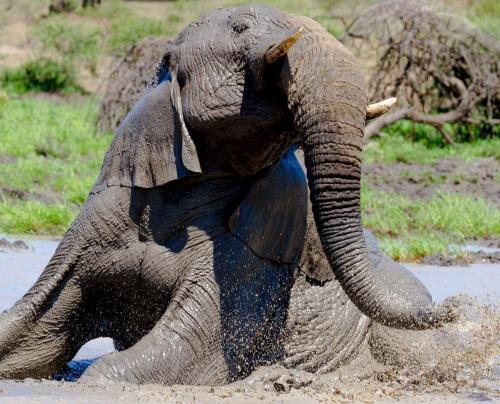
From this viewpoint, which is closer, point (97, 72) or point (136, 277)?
point (136, 277)

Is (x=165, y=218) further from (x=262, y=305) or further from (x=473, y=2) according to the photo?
(x=473, y=2)

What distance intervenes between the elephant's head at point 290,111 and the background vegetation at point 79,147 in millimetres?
3765

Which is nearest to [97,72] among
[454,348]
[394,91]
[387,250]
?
[394,91]

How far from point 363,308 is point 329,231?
0.27 meters

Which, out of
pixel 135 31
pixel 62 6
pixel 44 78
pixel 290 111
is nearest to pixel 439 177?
pixel 290 111

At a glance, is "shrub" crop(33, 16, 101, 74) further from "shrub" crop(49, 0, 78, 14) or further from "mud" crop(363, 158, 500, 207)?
"mud" crop(363, 158, 500, 207)

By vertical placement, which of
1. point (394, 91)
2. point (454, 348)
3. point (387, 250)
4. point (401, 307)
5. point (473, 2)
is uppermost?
point (401, 307)

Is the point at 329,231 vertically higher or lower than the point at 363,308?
higher

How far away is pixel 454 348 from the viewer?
481cm

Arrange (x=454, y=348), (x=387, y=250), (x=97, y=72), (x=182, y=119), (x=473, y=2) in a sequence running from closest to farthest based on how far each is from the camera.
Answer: (x=182, y=119), (x=454, y=348), (x=387, y=250), (x=97, y=72), (x=473, y=2)

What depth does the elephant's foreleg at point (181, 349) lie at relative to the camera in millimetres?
4215

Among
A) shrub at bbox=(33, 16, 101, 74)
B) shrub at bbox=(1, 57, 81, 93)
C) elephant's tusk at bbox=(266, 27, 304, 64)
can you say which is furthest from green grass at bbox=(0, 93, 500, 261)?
shrub at bbox=(33, 16, 101, 74)

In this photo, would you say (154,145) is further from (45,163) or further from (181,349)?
(45,163)

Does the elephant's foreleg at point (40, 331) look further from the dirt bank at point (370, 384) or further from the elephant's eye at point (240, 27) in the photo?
the elephant's eye at point (240, 27)
